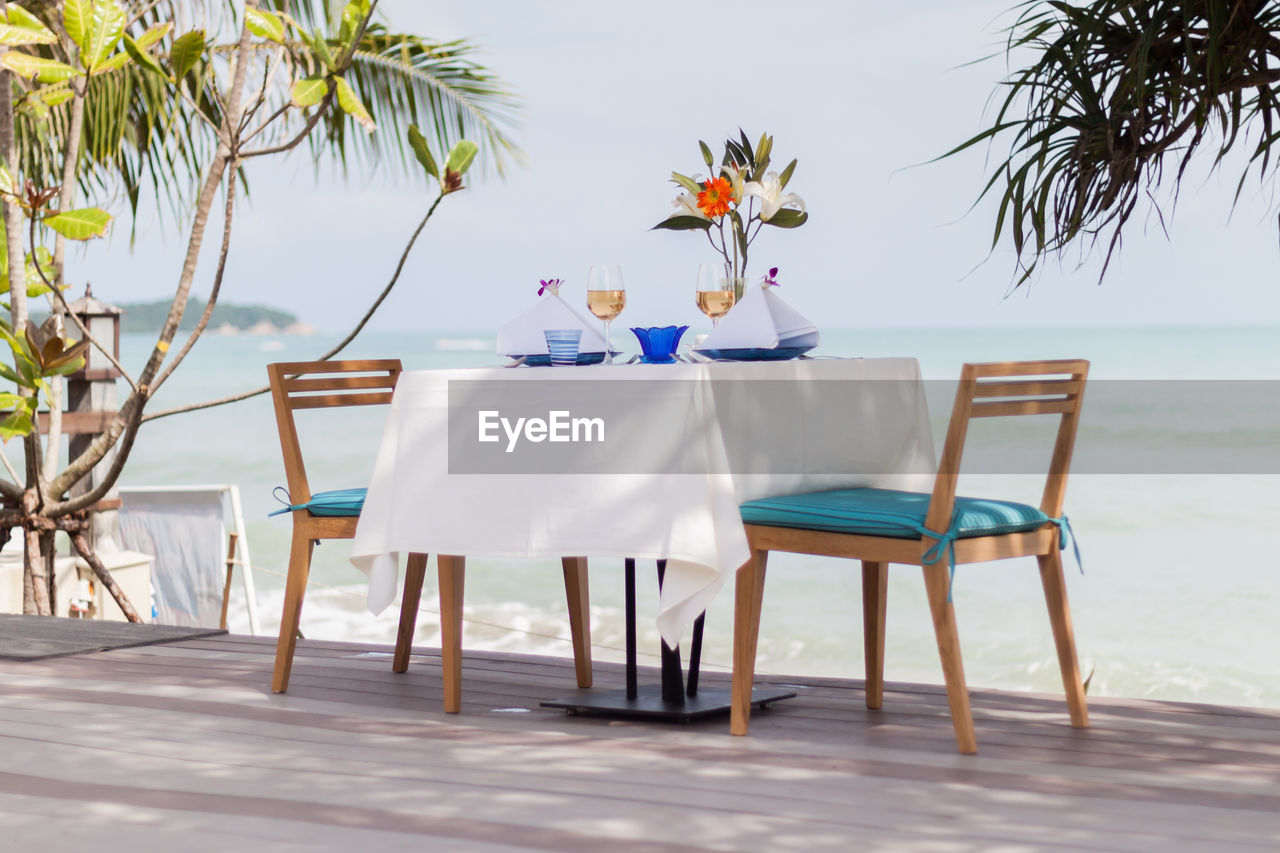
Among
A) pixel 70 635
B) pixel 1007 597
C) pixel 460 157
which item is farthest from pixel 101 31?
pixel 1007 597

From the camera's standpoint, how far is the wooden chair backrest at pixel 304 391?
2.82 m

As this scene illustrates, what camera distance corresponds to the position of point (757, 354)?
2.54m

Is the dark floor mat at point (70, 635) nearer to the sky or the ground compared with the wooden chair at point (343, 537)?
nearer to the ground

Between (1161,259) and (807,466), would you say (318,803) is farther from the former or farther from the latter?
(1161,259)

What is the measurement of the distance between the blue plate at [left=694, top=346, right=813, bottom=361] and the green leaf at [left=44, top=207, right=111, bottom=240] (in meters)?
2.04

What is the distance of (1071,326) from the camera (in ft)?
87.1

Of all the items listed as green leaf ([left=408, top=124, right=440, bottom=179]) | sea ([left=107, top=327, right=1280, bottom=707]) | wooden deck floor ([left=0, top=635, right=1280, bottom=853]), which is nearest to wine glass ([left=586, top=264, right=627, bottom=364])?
wooden deck floor ([left=0, top=635, right=1280, bottom=853])

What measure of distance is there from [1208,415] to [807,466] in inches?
675

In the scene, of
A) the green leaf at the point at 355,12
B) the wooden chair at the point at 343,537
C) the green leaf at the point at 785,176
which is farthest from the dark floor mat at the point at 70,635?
the green leaf at the point at 785,176

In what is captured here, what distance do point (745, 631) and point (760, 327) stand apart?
560mm

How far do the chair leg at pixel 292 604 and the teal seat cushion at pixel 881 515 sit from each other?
0.98m

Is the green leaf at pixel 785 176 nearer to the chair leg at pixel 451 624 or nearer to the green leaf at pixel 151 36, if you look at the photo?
the chair leg at pixel 451 624

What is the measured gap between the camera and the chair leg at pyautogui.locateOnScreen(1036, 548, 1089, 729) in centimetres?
242

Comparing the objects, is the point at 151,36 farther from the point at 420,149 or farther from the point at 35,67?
the point at 420,149
